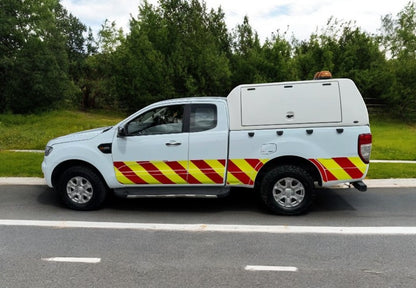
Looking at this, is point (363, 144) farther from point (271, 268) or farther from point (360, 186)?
point (271, 268)

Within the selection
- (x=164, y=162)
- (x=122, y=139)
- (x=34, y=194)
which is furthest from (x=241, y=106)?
(x=34, y=194)

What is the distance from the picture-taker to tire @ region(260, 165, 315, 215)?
17.3 ft

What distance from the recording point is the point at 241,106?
Result: 214 inches

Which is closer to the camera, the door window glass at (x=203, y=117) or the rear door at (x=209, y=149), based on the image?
the rear door at (x=209, y=149)

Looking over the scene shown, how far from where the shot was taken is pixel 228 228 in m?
4.89

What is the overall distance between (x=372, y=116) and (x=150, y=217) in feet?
74.6

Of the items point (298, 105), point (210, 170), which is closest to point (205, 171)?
point (210, 170)

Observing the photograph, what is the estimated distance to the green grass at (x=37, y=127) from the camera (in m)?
13.6

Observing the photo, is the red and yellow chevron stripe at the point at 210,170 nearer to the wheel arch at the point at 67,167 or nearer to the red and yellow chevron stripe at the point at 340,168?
the red and yellow chevron stripe at the point at 340,168

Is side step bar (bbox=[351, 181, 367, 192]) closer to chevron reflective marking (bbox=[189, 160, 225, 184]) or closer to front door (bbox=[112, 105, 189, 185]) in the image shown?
chevron reflective marking (bbox=[189, 160, 225, 184])

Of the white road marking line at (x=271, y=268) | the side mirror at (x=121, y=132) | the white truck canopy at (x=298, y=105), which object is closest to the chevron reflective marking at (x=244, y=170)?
the white truck canopy at (x=298, y=105)

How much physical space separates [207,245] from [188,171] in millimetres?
1462

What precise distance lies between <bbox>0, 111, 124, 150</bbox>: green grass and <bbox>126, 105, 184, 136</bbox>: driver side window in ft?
27.0

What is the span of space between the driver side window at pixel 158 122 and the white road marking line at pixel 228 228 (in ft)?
4.83
